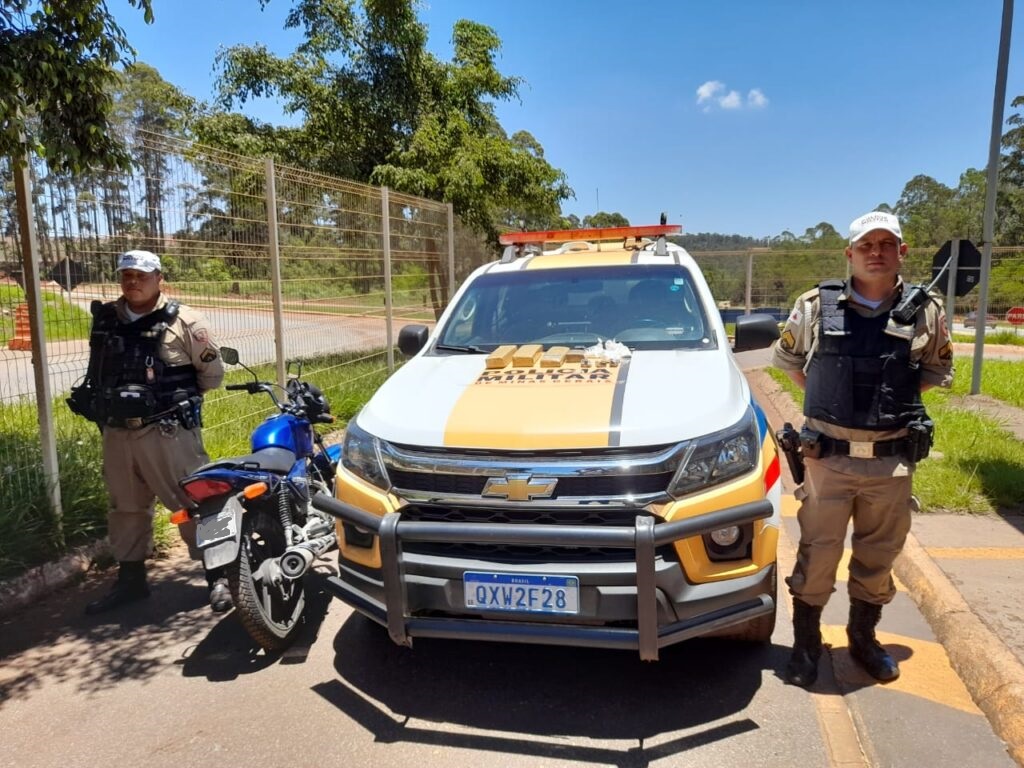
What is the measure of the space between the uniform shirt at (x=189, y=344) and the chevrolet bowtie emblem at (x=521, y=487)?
206 cm

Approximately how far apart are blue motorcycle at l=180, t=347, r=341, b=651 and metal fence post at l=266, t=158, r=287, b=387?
2.89 metres

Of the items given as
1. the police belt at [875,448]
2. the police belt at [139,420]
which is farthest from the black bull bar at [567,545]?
the police belt at [139,420]

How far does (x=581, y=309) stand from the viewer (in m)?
4.61

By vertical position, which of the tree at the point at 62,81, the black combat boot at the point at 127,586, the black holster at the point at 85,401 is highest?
the tree at the point at 62,81

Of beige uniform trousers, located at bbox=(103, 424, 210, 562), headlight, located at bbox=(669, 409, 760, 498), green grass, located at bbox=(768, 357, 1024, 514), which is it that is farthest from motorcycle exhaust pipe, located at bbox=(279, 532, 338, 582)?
green grass, located at bbox=(768, 357, 1024, 514)

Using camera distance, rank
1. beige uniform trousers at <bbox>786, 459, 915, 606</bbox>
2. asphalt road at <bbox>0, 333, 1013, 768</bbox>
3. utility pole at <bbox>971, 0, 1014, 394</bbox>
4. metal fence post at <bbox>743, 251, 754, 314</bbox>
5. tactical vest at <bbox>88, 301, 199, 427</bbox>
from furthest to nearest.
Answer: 1. metal fence post at <bbox>743, 251, 754, 314</bbox>
2. utility pole at <bbox>971, 0, 1014, 394</bbox>
3. tactical vest at <bbox>88, 301, 199, 427</bbox>
4. beige uniform trousers at <bbox>786, 459, 915, 606</bbox>
5. asphalt road at <bbox>0, 333, 1013, 768</bbox>

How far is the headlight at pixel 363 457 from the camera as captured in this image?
10.5 feet

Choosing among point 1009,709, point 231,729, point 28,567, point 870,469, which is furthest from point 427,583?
point 28,567

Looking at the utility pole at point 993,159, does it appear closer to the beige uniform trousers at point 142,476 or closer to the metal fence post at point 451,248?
the metal fence post at point 451,248

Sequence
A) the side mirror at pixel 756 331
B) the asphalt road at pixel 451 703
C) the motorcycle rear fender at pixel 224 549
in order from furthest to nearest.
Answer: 1. the side mirror at pixel 756 331
2. the motorcycle rear fender at pixel 224 549
3. the asphalt road at pixel 451 703

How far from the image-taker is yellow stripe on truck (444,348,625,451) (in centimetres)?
302

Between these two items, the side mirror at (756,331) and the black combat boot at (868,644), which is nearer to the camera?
the black combat boot at (868,644)

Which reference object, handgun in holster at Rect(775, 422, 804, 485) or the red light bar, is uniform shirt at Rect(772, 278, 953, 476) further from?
the red light bar

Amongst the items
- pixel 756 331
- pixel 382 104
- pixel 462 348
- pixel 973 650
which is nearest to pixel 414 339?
pixel 462 348
